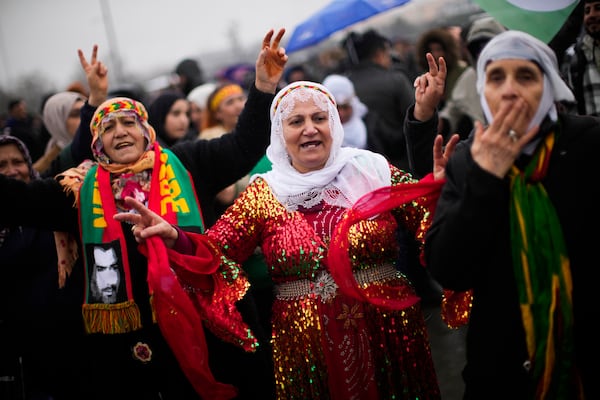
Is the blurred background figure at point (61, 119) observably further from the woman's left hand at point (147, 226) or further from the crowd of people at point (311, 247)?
the woman's left hand at point (147, 226)

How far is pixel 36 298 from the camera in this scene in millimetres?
4258

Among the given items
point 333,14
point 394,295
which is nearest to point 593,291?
point 394,295

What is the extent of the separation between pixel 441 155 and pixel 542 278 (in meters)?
0.66

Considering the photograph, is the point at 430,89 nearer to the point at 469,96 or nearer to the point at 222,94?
the point at 469,96

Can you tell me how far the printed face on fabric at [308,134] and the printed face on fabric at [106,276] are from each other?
1.24 m

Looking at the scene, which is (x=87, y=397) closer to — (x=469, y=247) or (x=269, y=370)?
(x=269, y=370)

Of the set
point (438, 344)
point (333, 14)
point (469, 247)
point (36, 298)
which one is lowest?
point (438, 344)

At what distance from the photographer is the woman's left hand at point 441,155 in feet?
8.79

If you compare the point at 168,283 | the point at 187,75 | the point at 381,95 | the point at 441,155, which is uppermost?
the point at 187,75

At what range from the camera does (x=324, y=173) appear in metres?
3.16

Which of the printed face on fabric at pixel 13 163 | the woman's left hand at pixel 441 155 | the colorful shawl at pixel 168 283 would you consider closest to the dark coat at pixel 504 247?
the woman's left hand at pixel 441 155

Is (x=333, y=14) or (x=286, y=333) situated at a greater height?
(x=333, y=14)

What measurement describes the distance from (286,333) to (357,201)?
713 mm

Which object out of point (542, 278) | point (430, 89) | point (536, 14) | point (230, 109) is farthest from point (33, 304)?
point (536, 14)
